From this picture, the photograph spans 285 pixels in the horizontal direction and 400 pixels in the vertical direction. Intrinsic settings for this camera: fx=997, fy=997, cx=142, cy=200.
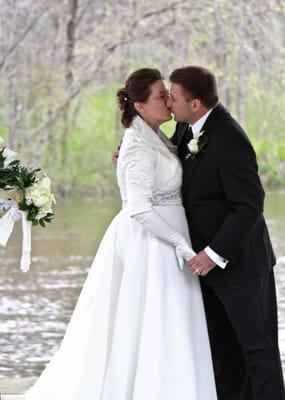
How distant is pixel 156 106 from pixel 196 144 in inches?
8.5

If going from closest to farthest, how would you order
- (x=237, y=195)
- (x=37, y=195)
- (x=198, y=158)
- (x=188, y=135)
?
(x=37, y=195) < (x=237, y=195) < (x=198, y=158) < (x=188, y=135)

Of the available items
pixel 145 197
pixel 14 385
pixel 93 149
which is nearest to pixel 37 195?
pixel 145 197

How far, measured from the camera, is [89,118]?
13.1 m

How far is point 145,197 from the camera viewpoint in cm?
358

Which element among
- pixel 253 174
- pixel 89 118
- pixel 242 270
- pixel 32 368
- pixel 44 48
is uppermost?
pixel 44 48

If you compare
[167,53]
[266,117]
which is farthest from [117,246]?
[266,117]

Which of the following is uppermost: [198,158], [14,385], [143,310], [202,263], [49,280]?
[198,158]

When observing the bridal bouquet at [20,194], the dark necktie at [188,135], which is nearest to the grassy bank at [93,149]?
the dark necktie at [188,135]

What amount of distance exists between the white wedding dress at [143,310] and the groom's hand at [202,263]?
0.12m

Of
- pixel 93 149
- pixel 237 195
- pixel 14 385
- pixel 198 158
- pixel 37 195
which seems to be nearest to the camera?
pixel 37 195

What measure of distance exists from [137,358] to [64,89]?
859 centimetres

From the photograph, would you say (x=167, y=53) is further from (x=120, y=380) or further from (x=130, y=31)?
(x=120, y=380)

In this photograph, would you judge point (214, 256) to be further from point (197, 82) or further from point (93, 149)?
point (93, 149)

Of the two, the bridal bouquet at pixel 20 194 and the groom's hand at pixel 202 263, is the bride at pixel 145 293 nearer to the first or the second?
the groom's hand at pixel 202 263
